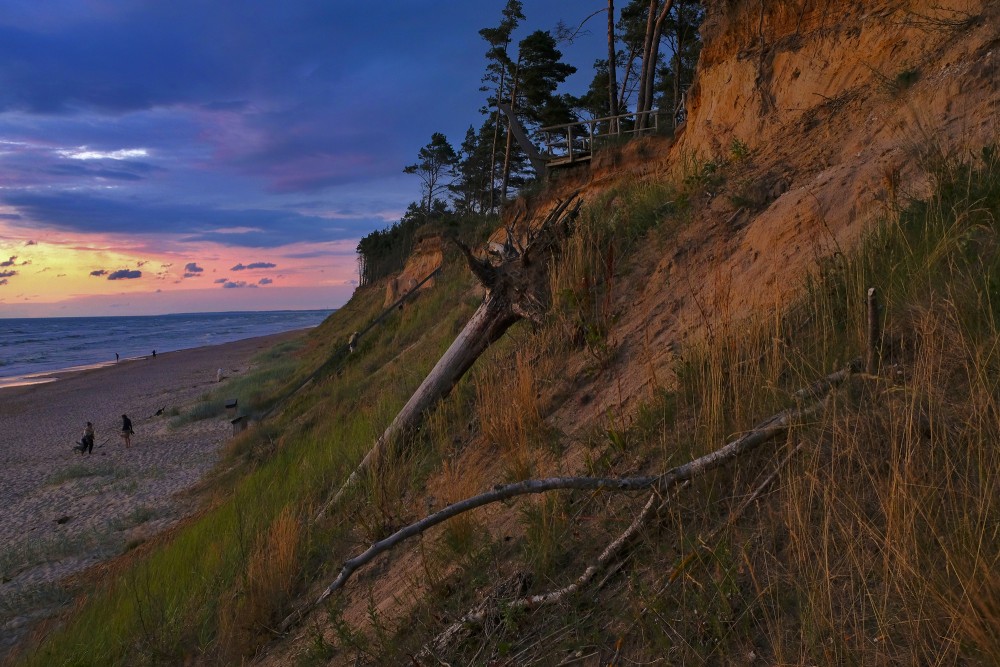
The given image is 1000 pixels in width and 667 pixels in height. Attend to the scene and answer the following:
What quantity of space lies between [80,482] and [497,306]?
12076 mm

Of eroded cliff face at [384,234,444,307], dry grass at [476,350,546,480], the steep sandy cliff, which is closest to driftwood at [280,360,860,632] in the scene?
the steep sandy cliff

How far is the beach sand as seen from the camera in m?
8.05

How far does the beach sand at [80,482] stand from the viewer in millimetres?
8055

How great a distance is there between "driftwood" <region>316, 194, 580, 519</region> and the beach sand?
4.81 m

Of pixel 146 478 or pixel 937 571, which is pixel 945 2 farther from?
pixel 146 478

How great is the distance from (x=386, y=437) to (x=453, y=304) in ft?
27.5

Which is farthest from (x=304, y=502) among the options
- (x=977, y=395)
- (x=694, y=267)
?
(x=977, y=395)

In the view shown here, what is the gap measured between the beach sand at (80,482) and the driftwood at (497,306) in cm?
481

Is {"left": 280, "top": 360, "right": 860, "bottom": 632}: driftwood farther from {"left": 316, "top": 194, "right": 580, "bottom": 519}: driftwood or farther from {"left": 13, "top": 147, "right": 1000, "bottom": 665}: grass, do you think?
{"left": 316, "top": 194, "right": 580, "bottom": 519}: driftwood

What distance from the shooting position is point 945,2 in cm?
661

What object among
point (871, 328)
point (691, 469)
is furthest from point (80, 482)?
point (871, 328)

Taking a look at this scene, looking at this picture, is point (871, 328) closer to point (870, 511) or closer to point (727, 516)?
point (870, 511)

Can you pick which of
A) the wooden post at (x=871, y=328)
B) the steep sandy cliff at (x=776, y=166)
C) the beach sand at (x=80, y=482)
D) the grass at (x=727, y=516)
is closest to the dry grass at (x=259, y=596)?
the grass at (x=727, y=516)

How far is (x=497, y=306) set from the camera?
616 cm
